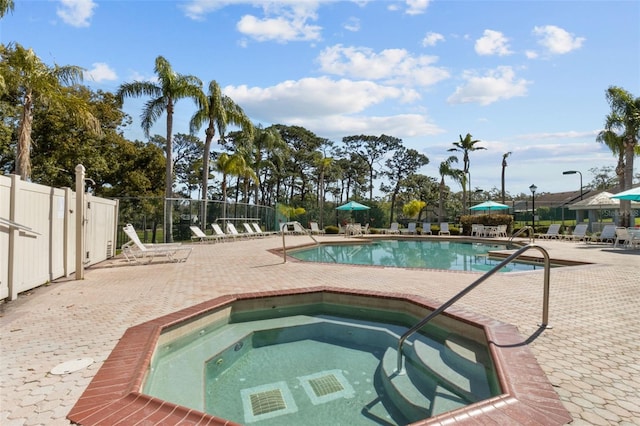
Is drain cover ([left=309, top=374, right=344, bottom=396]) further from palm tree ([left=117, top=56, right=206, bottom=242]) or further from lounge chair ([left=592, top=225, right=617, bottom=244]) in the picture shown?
lounge chair ([left=592, top=225, right=617, bottom=244])

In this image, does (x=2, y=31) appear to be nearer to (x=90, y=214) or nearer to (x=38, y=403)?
(x=90, y=214)

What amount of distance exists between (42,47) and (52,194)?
25.6ft

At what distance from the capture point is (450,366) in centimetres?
343

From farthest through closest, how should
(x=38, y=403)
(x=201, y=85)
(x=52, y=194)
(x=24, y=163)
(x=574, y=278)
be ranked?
(x=201, y=85) → (x=24, y=163) → (x=574, y=278) → (x=52, y=194) → (x=38, y=403)

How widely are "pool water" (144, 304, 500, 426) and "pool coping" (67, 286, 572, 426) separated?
0.62 feet

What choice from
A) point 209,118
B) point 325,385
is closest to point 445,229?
point 209,118

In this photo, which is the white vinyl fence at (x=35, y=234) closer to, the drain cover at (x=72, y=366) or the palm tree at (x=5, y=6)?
the drain cover at (x=72, y=366)

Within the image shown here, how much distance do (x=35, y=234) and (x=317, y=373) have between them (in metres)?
5.21

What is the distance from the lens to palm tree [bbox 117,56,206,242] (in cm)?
1675

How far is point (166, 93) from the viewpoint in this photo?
17.0 meters

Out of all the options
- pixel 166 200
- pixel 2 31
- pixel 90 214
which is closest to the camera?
pixel 90 214

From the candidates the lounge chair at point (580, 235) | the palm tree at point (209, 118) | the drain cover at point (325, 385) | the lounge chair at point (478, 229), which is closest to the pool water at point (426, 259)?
the lounge chair at point (478, 229)

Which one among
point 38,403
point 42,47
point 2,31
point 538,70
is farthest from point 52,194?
point 538,70

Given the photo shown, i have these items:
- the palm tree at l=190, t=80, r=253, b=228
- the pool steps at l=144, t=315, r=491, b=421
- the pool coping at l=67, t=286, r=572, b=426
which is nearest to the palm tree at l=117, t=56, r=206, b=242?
the palm tree at l=190, t=80, r=253, b=228
